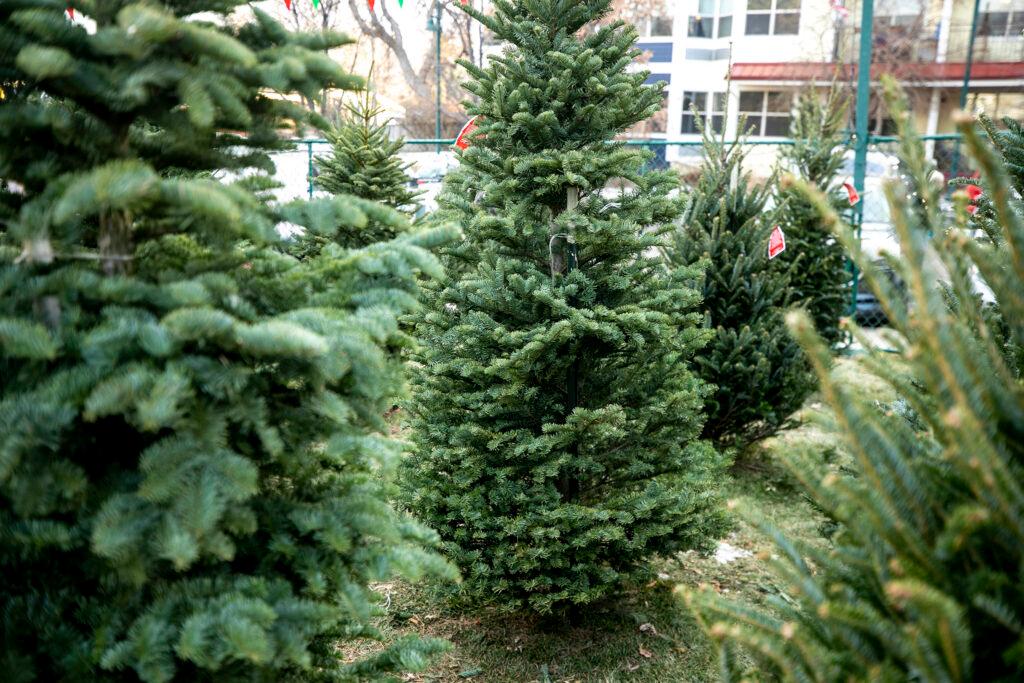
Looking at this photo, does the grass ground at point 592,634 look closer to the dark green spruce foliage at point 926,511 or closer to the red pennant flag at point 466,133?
the dark green spruce foliage at point 926,511

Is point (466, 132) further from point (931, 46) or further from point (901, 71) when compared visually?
point (931, 46)

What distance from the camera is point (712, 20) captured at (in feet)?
91.1

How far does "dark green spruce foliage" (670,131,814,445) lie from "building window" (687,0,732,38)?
23499 millimetres

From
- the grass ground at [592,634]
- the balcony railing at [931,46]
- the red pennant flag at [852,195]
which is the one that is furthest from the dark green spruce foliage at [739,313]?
the balcony railing at [931,46]

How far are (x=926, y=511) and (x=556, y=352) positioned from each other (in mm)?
2522

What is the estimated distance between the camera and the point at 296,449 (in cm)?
203

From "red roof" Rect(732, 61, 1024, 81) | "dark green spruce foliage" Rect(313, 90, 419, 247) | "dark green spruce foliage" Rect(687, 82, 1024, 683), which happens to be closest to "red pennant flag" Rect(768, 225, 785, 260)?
"dark green spruce foliage" Rect(313, 90, 419, 247)

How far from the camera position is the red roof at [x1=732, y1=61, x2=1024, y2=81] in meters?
24.7

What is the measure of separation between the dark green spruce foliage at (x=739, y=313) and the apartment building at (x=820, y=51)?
59.2 ft

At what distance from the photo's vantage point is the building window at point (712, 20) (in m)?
27.0

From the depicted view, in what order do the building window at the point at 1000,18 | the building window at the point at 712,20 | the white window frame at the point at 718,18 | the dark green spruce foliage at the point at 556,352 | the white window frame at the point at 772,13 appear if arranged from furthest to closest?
the building window at the point at 712,20, the white window frame at the point at 718,18, the white window frame at the point at 772,13, the building window at the point at 1000,18, the dark green spruce foliage at the point at 556,352

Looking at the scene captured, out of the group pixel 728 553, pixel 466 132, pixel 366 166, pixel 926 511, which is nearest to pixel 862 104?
pixel 366 166

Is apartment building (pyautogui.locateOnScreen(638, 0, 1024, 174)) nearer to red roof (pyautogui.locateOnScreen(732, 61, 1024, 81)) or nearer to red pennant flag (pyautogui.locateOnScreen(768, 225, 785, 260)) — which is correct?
red roof (pyautogui.locateOnScreen(732, 61, 1024, 81))

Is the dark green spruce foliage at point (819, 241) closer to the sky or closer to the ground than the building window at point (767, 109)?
closer to the ground
